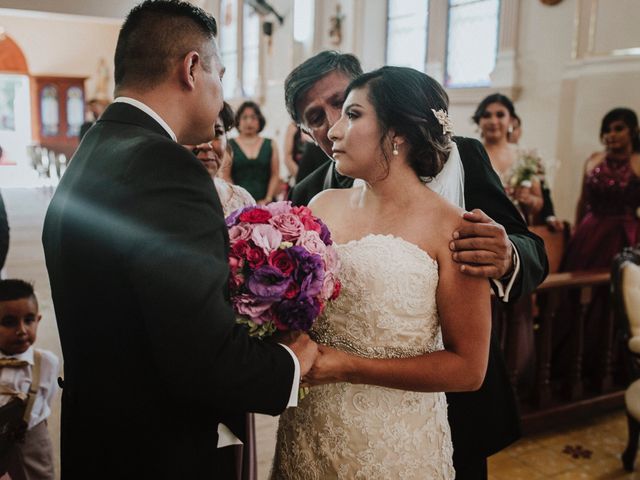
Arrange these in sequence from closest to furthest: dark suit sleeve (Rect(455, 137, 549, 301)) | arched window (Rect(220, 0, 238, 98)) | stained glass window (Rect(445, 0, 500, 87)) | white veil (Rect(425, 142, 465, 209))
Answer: white veil (Rect(425, 142, 465, 209)) → dark suit sleeve (Rect(455, 137, 549, 301)) → stained glass window (Rect(445, 0, 500, 87)) → arched window (Rect(220, 0, 238, 98))

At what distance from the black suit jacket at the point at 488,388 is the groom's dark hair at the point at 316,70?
520 millimetres

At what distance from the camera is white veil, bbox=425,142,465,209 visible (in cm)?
190

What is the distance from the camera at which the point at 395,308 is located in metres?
1.71

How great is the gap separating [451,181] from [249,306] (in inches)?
32.4

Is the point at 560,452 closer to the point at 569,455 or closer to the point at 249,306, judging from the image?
the point at 569,455

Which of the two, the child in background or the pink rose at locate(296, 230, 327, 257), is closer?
the pink rose at locate(296, 230, 327, 257)

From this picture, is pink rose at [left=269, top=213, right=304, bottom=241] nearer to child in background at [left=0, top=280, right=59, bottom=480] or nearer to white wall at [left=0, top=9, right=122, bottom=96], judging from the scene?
child in background at [left=0, top=280, right=59, bottom=480]

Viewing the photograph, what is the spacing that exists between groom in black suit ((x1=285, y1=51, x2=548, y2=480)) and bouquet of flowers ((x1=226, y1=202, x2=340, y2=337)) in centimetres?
40

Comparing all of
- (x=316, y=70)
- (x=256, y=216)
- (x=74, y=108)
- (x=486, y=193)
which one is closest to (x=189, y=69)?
(x=256, y=216)

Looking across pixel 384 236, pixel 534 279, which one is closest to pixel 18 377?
pixel 384 236

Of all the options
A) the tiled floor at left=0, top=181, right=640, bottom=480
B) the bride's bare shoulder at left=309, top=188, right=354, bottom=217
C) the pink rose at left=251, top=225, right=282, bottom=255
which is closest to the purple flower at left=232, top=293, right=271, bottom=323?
the pink rose at left=251, top=225, right=282, bottom=255

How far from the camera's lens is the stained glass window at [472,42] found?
729 centimetres

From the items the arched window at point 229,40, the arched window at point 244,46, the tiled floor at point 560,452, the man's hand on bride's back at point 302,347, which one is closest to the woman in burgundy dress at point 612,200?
the tiled floor at point 560,452

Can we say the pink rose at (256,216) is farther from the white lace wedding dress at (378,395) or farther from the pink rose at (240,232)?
the white lace wedding dress at (378,395)
